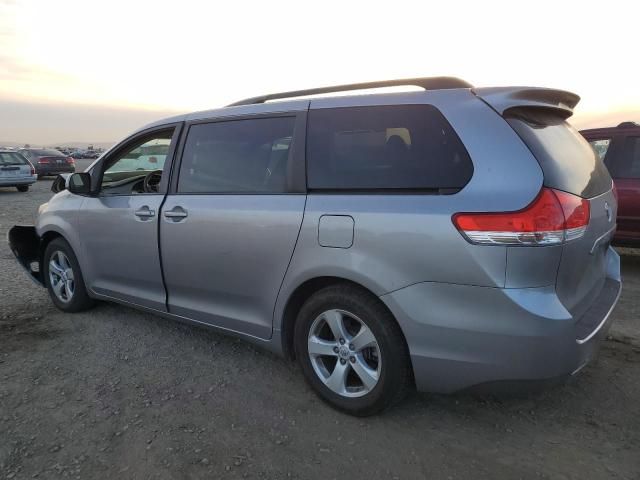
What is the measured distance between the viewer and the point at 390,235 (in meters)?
2.40

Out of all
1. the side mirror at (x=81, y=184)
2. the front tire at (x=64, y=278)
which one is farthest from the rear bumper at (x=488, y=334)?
the front tire at (x=64, y=278)

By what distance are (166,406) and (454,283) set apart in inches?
71.0

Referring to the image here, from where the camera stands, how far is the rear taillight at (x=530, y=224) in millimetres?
2123

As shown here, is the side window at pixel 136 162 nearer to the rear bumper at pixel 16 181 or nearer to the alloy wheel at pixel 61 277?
the alloy wheel at pixel 61 277

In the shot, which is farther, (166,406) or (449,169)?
(166,406)

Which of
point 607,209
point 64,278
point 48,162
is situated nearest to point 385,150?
point 607,209

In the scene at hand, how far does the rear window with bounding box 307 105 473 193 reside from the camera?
239 centimetres

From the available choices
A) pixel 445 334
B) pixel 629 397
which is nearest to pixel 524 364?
pixel 445 334

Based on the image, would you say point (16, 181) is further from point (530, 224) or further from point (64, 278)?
point (530, 224)

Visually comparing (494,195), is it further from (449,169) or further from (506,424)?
(506,424)

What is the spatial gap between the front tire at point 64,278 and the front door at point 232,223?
124 cm

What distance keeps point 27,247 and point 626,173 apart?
6.53 metres

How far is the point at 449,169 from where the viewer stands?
2.37m

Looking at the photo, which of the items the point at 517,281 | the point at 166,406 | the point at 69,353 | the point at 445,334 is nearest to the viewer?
the point at 517,281
